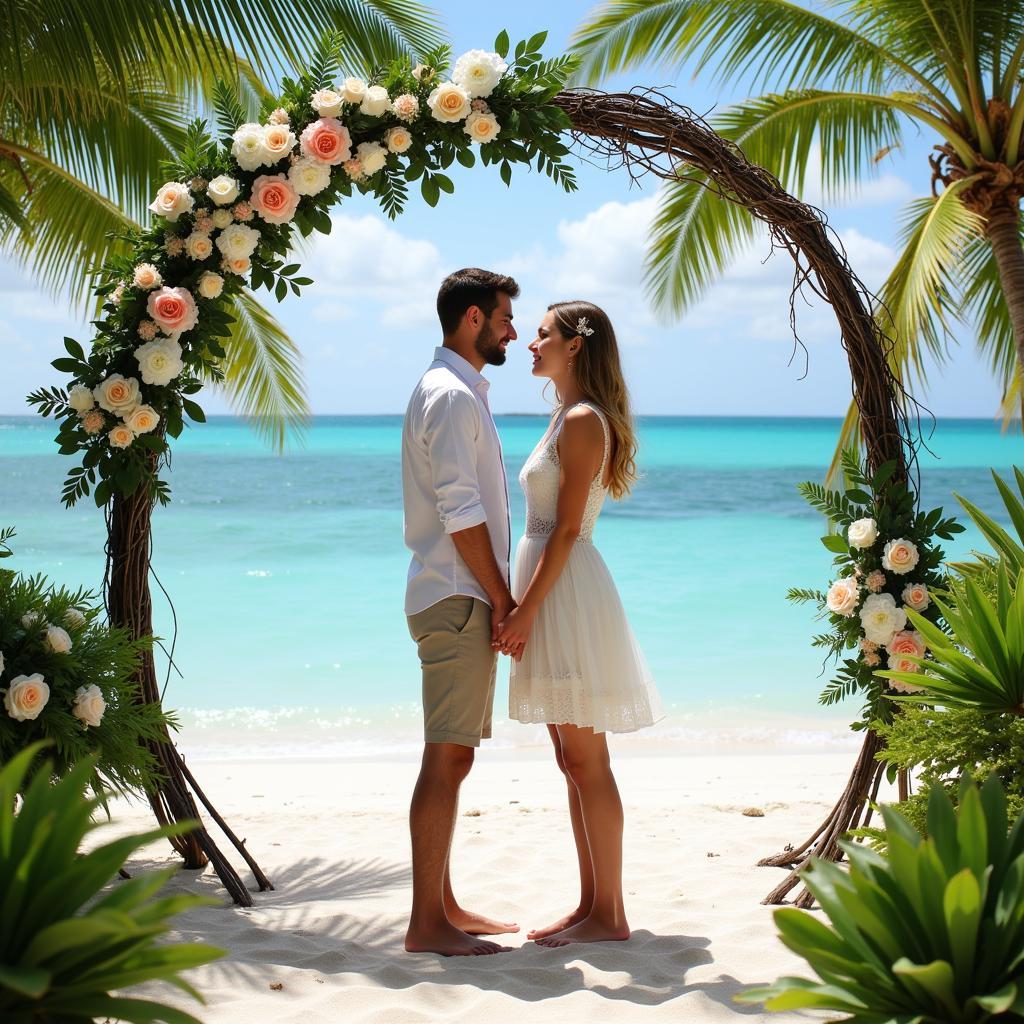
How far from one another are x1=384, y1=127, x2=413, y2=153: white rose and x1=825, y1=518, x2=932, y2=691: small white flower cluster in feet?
7.13

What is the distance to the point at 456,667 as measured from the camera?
3.65 meters

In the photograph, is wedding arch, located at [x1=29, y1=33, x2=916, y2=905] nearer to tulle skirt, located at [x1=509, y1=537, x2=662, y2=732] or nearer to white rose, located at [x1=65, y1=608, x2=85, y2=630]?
white rose, located at [x1=65, y1=608, x2=85, y2=630]

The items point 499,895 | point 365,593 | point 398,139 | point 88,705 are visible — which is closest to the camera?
point 88,705

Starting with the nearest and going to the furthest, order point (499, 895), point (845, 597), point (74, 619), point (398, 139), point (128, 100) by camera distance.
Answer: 1. point (74, 619)
2. point (398, 139)
3. point (845, 597)
4. point (499, 895)
5. point (128, 100)

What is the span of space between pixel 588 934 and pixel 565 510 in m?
1.42

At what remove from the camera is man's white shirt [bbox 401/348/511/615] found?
11.8ft

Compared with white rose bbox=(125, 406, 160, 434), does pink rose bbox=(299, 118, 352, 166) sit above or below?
above

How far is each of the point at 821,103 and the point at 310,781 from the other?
5982 mm

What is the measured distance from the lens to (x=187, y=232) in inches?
157

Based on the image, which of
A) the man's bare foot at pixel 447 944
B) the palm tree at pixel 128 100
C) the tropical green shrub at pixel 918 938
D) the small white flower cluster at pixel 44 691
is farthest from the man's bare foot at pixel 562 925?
the palm tree at pixel 128 100

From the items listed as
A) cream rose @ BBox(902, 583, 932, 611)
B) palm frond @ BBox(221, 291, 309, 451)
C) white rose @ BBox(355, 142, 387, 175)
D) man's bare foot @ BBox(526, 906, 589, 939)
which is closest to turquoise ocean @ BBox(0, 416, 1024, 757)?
cream rose @ BBox(902, 583, 932, 611)

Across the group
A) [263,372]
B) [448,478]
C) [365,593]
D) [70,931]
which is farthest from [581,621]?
[365,593]

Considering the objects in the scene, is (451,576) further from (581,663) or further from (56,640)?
(56,640)

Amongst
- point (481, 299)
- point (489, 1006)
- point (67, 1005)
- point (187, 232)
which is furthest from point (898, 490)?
point (67, 1005)
